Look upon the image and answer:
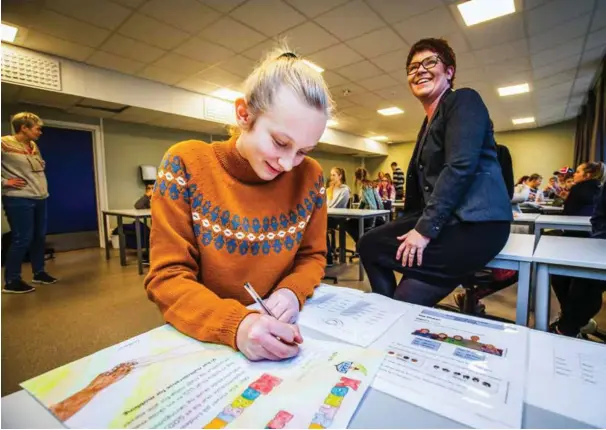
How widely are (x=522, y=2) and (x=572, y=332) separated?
270cm

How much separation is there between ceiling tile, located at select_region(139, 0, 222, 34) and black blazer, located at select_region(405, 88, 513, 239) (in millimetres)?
2580

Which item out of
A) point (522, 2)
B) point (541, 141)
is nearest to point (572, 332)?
point (522, 2)

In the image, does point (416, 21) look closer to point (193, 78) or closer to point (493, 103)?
point (193, 78)

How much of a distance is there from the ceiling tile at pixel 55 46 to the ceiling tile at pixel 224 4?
1.65 meters

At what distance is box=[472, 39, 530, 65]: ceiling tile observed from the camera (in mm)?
3453

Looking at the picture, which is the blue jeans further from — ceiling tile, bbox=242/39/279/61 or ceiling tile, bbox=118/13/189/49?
ceiling tile, bbox=242/39/279/61

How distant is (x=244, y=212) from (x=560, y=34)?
423 centimetres

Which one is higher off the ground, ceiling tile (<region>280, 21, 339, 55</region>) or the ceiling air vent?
ceiling tile (<region>280, 21, 339, 55</region>)

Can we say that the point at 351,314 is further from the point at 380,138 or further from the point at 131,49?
the point at 380,138

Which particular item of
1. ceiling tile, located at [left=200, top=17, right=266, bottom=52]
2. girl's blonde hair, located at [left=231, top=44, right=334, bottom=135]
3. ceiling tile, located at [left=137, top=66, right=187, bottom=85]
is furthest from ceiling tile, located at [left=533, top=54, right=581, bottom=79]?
girl's blonde hair, located at [left=231, top=44, right=334, bottom=135]

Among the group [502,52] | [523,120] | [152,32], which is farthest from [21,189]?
[523,120]

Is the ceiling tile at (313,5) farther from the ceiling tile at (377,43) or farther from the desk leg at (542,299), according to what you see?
the desk leg at (542,299)

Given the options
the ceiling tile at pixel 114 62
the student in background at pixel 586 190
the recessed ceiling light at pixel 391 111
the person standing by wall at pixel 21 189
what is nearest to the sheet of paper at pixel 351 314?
the person standing by wall at pixel 21 189

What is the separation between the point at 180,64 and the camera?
381cm
